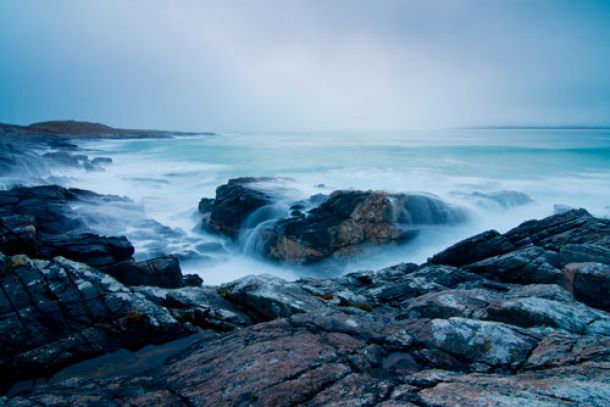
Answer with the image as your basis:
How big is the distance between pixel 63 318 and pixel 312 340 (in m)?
4.15

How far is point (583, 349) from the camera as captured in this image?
3.70 meters

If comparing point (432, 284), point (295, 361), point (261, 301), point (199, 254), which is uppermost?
point (295, 361)

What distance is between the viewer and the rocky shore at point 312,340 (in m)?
3.23

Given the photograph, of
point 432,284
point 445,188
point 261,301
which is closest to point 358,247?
point 432,284

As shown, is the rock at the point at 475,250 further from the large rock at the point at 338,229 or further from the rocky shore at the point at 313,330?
the large rock at the point at 338,229

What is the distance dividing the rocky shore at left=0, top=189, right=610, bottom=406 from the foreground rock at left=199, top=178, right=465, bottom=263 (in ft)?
20.6

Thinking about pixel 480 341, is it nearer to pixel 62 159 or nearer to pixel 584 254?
pixel 584 254

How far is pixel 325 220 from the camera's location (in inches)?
609

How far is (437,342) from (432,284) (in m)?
4.72

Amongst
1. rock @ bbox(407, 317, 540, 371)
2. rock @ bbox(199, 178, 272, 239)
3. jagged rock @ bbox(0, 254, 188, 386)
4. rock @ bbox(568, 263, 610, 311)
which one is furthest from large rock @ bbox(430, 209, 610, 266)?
rock @ bbox(199, 178, 272, 239)

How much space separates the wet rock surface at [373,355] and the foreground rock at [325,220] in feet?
25.5

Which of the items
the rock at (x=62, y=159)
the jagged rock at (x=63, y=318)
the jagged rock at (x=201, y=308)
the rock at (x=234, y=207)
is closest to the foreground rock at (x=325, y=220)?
the rock at (x=234, y=207)

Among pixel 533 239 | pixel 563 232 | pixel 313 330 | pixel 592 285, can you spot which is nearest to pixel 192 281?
pixel 313 330

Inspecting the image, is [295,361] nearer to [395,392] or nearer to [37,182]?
[395,392]
